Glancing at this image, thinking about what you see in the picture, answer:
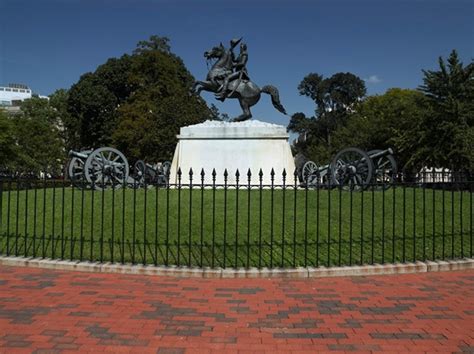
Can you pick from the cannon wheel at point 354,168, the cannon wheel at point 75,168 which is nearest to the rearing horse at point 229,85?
the cannon wheel at point 354,168

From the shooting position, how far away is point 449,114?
86.1 ft

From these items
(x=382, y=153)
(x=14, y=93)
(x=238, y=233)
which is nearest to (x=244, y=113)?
(x=382, y=153)

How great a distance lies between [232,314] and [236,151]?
1105 cm

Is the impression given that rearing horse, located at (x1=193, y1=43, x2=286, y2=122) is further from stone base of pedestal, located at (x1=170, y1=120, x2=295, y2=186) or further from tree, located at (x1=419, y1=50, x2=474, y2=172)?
tree, located at (x1=419, y1=50, x2=474, y2=172)

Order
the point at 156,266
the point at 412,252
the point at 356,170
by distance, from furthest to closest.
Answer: the point at 356,170
the point at 412,252
the point at 156,266

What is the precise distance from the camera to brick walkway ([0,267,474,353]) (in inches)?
160

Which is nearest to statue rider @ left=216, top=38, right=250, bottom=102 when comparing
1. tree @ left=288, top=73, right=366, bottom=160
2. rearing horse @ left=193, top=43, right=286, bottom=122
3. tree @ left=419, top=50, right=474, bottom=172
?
rearing horse @ left=193, top=43, right=286, bottom=122

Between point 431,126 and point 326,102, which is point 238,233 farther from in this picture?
point 326,102

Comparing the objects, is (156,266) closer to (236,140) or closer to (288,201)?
(288,201)

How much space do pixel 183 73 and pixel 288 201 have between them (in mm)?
30286

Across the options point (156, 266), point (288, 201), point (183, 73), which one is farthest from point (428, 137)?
point (156, 266)

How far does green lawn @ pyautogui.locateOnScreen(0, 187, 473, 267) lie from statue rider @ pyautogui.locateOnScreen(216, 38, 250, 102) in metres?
5.90

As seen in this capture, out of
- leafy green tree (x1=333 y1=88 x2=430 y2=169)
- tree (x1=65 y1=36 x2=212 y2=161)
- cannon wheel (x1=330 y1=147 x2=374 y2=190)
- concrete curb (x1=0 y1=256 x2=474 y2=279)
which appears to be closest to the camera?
concrete curb (x1=0 y1=256 x2=474 y2=279)

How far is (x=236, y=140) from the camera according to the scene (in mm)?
15742
